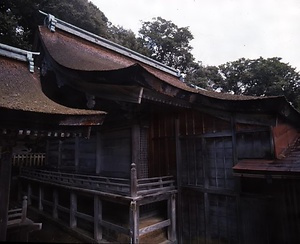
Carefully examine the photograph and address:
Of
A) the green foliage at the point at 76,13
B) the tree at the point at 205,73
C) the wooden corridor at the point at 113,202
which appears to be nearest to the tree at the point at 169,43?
the tree at the point at 205,73

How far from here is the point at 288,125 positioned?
7.00 metres

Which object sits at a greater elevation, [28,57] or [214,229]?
[28,57]

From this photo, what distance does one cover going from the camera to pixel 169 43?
30.9m

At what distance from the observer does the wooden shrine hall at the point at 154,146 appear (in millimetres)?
4914

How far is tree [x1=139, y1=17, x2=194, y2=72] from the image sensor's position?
31.3m

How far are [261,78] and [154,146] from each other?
24.2 metres

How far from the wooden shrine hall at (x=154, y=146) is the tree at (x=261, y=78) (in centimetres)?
1834

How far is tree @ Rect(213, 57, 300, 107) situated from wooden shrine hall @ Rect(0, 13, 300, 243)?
18343mm

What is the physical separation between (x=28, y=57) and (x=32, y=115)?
13.0 ft

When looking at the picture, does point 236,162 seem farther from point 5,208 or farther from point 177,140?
point 5,208

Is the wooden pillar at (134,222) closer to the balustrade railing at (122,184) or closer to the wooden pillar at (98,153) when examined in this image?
the balustrade railing at (122,184)

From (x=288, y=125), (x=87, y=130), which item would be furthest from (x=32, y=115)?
(x=288, y=125)

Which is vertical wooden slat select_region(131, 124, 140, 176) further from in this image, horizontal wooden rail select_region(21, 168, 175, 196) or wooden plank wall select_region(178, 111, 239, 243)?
wooden plank wall select_region(178, 111, 239, 243)

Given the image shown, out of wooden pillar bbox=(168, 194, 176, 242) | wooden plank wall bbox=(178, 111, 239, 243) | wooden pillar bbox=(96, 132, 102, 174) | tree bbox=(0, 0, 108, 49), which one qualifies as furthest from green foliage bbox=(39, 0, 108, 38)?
wooden pillar bbox=(168, 194, 176, 242)
